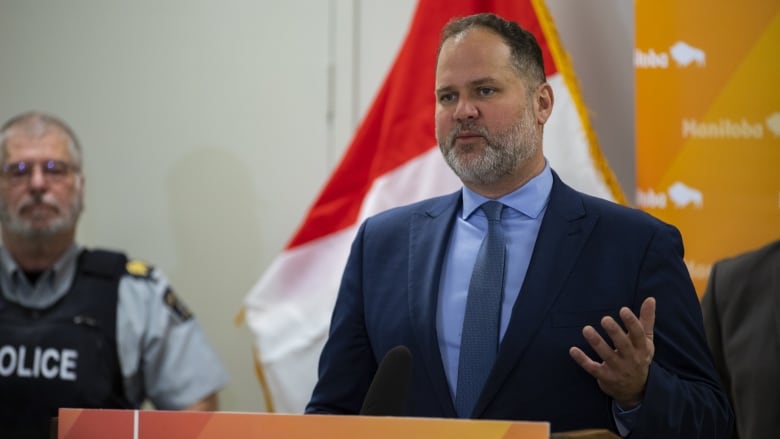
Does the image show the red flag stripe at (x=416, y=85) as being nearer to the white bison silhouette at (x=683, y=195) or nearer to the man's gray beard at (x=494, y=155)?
the white bison silhouette at (x=683, y=195)

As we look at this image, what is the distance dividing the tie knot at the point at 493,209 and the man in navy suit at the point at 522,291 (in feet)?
0.05

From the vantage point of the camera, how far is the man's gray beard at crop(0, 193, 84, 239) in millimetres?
3379

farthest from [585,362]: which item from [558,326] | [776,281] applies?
[776,281]

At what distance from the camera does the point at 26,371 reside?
10.5 ft

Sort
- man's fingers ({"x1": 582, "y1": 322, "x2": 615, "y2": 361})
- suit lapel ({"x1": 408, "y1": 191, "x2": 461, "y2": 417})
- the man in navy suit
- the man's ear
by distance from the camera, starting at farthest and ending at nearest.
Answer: the man's ear < suit lapel ({"x1": 408, "y1": 191, "x2": 461, "y2": 417}) < the man in navy suit < man's fingers ({"x1": 582, "y1": 322, "x2": 615, "y2": 361})

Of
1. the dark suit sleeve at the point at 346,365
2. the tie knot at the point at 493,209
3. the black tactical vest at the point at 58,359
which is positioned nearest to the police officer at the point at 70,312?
the black tactical vest at the point at 58,359

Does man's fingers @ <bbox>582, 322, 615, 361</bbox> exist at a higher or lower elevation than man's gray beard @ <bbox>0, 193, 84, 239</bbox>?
higher

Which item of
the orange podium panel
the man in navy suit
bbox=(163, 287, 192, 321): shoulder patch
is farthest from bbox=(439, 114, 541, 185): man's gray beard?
bbox=(163, 287, 192, 321): shoulder patch

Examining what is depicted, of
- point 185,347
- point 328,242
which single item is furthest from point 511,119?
point 185,347

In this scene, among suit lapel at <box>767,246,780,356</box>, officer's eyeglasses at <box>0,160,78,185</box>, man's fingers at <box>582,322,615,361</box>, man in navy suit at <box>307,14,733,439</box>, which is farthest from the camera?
officer's eyeglasses at <box>0,160,78,185</box>

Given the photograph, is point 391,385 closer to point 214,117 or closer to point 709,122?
point 709,122

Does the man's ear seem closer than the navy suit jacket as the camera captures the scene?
No

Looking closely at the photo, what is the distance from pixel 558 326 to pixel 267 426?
0.67 metres

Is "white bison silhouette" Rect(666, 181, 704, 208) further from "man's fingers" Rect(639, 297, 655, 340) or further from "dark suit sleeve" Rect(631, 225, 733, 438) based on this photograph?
"man's fingers" Rect(639, 297, 655, 340)
